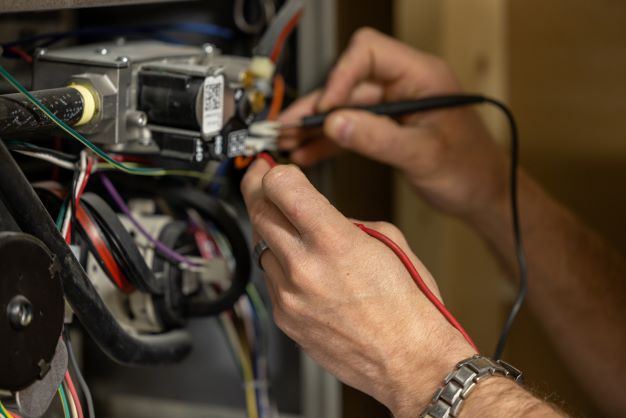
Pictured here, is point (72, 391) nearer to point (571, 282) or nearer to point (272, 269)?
point (272, 269)

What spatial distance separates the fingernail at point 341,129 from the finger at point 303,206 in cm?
25

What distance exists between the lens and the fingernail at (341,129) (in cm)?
80

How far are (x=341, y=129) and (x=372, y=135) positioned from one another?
45 millimetres

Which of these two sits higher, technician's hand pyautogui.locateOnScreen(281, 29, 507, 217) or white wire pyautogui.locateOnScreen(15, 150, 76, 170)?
white wire pyautogui.locateOnScreen(15, 150, 76, 170)

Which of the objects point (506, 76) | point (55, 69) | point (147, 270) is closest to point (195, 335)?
point (147, 270)

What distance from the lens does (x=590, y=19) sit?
1.21m

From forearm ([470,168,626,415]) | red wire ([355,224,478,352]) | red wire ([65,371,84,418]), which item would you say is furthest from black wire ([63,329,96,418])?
forearm ([470,168,626,415])

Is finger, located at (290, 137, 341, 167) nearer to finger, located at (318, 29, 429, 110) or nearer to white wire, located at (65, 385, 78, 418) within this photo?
finger, located at (318, 29, 429, 110)

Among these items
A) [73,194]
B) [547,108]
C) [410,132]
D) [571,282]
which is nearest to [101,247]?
[73,194]

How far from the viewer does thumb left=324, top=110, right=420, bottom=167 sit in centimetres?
81

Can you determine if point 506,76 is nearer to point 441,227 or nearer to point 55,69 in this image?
point 441,227

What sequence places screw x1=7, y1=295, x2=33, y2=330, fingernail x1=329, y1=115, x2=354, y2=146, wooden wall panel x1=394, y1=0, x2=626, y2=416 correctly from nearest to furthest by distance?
screw x1=7, y1=295, x2=33, y2=330, fingernail x1=329, y1=115, x2=354, y2=146, wooden wall panel x1=394, y1=0, x2=626, y2=416

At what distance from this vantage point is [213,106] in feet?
2.16

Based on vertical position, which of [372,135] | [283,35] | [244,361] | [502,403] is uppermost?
[283,35]
